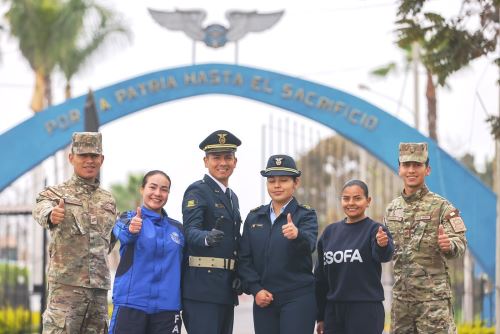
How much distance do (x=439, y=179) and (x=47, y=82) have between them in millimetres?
14903

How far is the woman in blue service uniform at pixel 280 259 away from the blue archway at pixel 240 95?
767 centimetres

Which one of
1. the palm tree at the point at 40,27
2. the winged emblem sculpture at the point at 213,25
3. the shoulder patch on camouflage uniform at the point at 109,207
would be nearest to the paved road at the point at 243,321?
the winged emblem sculpture at the point at 213,25

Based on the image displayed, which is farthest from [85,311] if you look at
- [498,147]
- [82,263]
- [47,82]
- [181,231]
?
[47,82]

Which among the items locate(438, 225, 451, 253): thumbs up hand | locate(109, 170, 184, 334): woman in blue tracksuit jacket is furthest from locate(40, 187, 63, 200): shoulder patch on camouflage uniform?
locate(438, 225, 451, 253): thumbs up hand

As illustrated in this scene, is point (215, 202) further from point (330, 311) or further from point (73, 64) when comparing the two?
point (73, 64)

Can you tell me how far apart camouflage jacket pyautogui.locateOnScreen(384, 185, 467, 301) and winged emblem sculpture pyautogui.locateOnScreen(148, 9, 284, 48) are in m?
7.98

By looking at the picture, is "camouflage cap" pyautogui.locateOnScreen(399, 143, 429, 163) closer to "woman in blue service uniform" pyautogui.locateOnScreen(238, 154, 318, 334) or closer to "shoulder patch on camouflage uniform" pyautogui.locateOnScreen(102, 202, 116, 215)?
"woman in blue service uniform" pyautogui.locateOnScreen(238, 154, 318, 334)

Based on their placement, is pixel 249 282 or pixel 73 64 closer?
pixel 249 282

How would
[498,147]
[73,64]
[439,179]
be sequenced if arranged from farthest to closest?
[73,64] → [439,179] → [498,147]

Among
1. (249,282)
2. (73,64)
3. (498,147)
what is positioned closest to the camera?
(249,282)

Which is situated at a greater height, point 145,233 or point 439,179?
point 439,179

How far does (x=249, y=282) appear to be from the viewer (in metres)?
6.88

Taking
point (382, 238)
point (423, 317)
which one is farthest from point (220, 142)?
point (423, 317)

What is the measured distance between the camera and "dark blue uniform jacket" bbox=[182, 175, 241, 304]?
6879 millimetres
